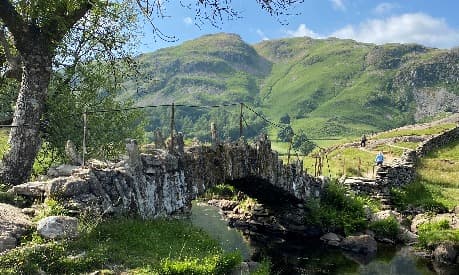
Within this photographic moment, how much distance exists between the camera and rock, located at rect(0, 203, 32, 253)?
1331 centimetres

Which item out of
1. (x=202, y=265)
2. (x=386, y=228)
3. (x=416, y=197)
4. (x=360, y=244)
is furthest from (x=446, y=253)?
(x=202, y=265)

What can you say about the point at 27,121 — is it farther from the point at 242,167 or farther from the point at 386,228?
the point at 386,228

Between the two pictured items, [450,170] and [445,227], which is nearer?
[445,227]

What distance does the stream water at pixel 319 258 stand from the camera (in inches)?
1085

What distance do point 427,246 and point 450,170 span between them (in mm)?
21483

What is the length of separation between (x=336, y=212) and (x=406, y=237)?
5.01 metres

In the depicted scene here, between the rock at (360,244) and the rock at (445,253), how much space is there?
146 inches

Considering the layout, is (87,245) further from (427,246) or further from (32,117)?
(427,246)

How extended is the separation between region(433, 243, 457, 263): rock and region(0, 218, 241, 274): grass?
1797 cm

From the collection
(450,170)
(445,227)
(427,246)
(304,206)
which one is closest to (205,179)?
(304,206)

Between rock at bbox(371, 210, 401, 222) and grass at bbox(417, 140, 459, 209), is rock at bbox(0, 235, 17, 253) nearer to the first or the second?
rock at bbox(371, 210, 401, 222)

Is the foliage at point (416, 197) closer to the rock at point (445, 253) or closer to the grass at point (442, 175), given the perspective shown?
the grass at point (442, 175)

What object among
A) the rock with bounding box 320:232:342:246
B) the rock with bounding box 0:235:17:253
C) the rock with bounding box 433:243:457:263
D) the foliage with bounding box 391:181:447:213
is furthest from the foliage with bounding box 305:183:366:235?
the rock with bounding box 0:235:17:253

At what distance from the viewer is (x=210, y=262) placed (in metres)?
16.2
